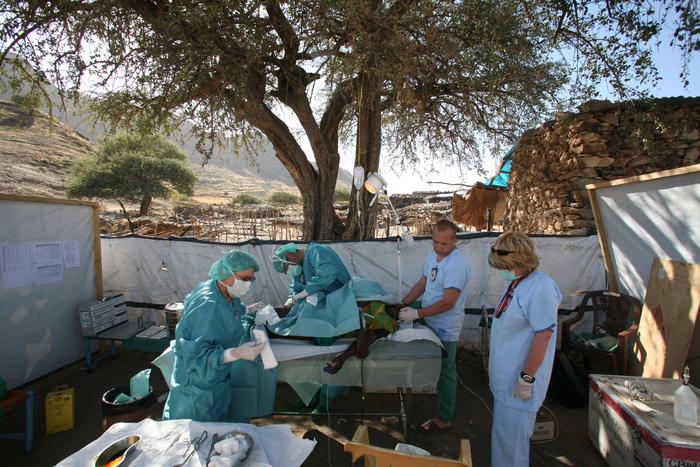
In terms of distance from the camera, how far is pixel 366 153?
6.67 metres

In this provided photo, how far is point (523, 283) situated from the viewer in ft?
7.79

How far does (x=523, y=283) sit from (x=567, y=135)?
5099 mm

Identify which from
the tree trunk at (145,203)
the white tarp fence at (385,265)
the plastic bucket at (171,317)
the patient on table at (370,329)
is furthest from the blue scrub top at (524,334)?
the tree trunk at (145,203)

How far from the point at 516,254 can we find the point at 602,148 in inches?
192

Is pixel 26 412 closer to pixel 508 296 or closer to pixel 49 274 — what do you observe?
pixel 49 274

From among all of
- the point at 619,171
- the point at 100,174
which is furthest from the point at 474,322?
the point at 100,174

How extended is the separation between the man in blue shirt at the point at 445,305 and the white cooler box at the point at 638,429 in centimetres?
118

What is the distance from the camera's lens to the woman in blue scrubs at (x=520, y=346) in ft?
7.43

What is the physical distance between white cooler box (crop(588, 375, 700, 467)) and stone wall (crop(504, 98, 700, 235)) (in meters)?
3.61

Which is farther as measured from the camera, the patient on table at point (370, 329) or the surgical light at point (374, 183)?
the surgical light at point (374, 183)

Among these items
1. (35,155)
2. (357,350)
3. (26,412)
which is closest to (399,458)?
(357,350)

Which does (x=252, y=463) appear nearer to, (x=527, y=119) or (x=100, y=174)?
(x=527, y=119)

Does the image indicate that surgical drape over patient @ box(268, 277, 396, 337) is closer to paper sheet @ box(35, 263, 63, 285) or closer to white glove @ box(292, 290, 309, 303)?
white glove @ box(292, 290, 309, 303)

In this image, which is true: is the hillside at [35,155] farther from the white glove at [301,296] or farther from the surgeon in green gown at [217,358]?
the surgeon in green gown at [217,358]
